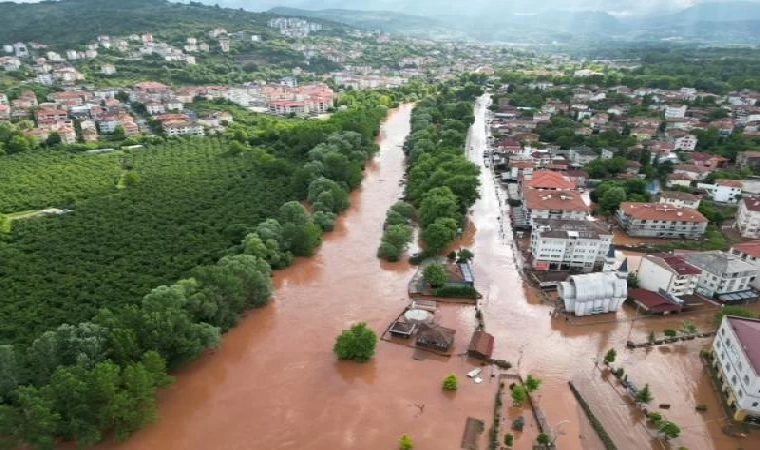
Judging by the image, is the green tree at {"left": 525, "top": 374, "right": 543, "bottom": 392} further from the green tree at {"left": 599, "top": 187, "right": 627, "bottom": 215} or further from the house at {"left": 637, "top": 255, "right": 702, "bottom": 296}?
the green tree at {"left": 599, "top": 187, "right": 627, "bottom": 215}

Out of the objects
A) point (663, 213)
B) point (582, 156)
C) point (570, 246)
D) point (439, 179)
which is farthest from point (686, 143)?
point (570, 246)

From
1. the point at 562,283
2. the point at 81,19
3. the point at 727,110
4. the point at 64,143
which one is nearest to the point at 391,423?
the point at 562,283

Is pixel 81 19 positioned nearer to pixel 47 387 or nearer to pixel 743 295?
pixel 47 387

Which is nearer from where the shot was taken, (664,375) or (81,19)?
(664,375)

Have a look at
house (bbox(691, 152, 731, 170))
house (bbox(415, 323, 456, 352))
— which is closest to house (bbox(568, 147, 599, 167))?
house (bbox(691, 152, 731, 170))

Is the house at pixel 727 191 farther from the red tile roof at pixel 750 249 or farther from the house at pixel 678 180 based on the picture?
the red tile roof at pixel 750 249
